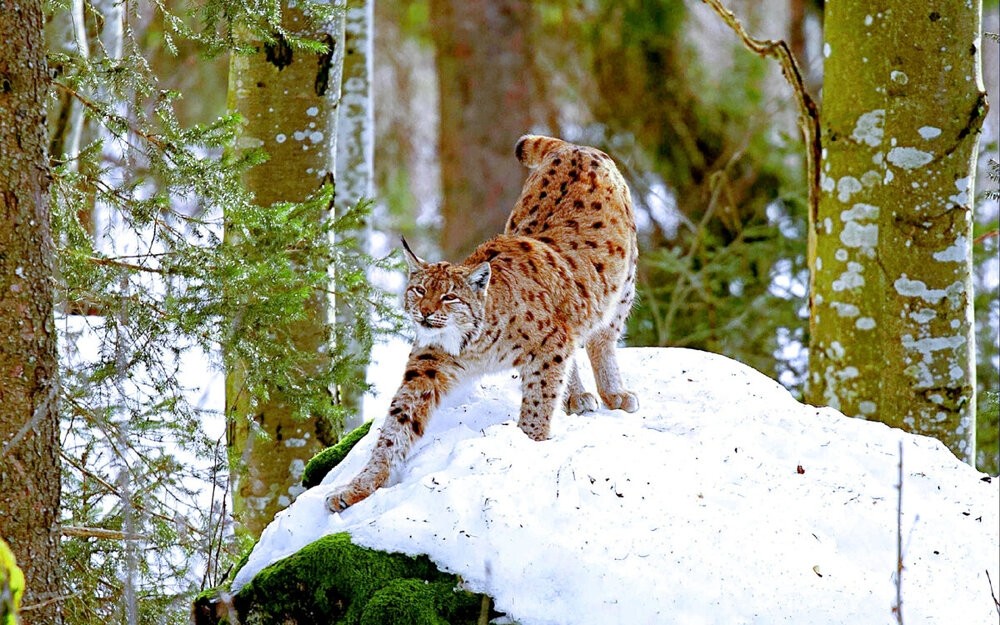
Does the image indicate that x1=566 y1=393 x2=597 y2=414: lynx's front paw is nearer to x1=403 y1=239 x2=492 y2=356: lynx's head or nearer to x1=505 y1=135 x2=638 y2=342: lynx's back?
x1=505 y1=135 x2=638 y2=342: lynx's back

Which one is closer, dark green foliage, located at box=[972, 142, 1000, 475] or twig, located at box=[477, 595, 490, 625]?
twig, located at box=[477, 595, 490, 625]

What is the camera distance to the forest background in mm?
5188

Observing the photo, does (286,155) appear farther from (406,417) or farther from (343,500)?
(343,500)

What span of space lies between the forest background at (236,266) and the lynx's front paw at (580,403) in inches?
40.5

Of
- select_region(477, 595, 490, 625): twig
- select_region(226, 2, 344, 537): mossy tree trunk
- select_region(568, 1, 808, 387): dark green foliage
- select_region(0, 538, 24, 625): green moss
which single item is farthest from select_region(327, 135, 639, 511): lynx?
select_region(568, 1, 808, 387): dark green foliage

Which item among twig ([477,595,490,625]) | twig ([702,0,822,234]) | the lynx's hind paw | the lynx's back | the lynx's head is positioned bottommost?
twig ([477,595,490,625])

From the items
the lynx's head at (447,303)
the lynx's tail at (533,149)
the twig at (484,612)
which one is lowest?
the twig at (484,612)

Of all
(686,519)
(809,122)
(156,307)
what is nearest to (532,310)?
(686,519)

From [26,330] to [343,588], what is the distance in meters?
1.54

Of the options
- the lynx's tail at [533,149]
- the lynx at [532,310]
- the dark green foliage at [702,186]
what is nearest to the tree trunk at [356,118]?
the lynx's tail at [533,149]

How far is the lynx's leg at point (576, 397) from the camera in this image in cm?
596

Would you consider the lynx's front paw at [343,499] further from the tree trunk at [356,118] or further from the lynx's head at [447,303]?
the tree trunk at [356,118]

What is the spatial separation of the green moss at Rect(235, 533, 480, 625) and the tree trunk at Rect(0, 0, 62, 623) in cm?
81

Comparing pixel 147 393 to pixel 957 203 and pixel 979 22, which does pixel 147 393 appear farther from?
pixel 979 22
